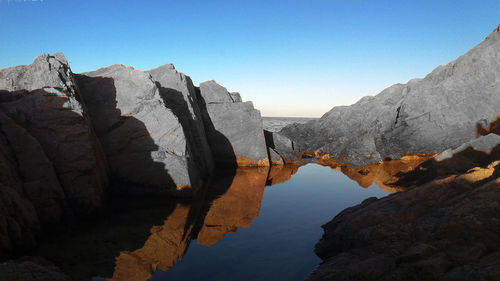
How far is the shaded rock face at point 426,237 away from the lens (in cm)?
290

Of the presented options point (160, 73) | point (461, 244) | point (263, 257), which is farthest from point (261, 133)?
point (461, 244)

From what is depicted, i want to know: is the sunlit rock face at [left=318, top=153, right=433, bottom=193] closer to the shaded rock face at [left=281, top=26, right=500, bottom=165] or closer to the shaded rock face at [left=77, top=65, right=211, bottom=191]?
the shaded rock face at [left=281, top=26, right=500, bottom=165]

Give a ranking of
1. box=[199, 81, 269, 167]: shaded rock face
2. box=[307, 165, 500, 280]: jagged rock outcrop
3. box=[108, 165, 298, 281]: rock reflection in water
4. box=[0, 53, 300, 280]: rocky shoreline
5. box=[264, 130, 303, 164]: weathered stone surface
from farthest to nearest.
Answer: box=[264, 130, 303, 164]: weathered stone surface, box=[199, 81, 269, 167]: shaded rock face, box=[0, 53, 300, 280]: rocky shoreline, box=[108, 165, 298, 281]: rock reflection in water, box=[307, 165, 500, 280]: jagged rock outcrop

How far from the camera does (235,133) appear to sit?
43.7ft

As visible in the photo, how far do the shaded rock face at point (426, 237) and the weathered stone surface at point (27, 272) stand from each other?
10.8ft

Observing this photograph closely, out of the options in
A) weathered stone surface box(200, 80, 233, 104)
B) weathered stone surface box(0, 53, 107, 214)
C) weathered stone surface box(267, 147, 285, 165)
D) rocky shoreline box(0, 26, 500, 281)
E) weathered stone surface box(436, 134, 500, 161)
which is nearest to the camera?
rocky shoreline box(0, 26, 500, 281)

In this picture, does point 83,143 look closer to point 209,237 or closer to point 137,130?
point 137,130

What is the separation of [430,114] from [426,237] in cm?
1151

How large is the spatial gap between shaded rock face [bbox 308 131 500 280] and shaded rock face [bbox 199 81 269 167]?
26.3 feet

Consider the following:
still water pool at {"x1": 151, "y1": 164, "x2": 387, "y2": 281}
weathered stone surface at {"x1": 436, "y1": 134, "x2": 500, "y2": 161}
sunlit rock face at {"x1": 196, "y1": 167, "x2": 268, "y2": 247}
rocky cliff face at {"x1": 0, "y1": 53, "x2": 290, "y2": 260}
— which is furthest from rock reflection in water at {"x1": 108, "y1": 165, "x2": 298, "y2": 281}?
weathered stone surface at {"x1": 436, "y1": 134, "x2": 500, "y2": 161}

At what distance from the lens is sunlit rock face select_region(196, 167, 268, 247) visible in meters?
5.70

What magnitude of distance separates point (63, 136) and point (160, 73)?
576cm

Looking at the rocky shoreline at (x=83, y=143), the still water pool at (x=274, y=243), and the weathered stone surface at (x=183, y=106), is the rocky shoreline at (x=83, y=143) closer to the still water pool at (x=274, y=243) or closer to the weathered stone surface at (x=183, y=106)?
the weathered stone surface at (x=183, y=106)

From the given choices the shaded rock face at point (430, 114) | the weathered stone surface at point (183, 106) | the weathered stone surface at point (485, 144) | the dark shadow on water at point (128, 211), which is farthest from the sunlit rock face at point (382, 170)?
the weathered stone surface at point (183, 106)
